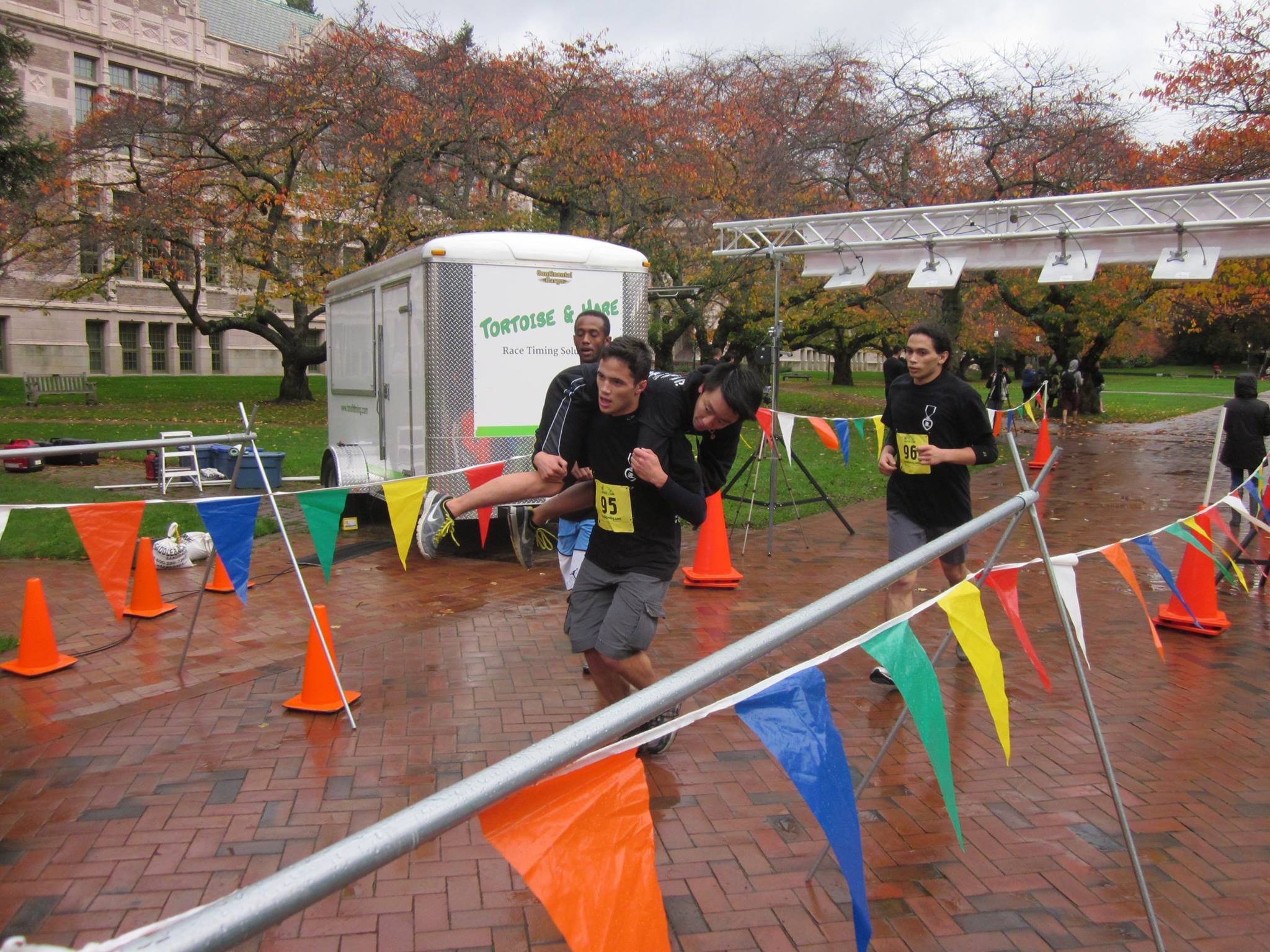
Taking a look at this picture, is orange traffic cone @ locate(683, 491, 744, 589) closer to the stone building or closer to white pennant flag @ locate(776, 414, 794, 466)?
white pennant flag @ locate(776, 414, 794, 466)

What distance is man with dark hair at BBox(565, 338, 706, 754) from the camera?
3.89 meters

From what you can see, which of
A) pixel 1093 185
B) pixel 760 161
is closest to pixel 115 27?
pixel 760 161

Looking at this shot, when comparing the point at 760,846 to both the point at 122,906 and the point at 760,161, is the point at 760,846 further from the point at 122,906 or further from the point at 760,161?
the point at 760,161

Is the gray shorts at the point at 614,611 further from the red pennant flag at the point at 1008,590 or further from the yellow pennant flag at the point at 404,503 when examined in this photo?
the yellow pennant flag at the point at 404,503

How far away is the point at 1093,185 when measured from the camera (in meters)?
19.6

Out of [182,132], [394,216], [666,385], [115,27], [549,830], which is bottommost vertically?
[549,830]

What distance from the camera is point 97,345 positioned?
47875mm

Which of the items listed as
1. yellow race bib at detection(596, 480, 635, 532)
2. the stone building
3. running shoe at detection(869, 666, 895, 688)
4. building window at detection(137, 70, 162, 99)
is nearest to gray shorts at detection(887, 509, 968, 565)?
running shoe at detection(869, 666, 895, 688)

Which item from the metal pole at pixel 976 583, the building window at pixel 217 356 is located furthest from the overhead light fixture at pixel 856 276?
the building window at pixel 217 356

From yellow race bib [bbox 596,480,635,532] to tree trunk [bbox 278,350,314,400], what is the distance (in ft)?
87.8

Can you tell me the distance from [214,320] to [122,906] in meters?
28.2

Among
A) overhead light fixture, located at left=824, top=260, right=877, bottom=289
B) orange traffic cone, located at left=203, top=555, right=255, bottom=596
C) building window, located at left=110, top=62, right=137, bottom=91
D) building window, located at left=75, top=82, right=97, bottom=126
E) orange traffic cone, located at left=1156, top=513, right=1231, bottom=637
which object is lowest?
orange traffic cone, located at left=203, top=555, right=255, bottom=596

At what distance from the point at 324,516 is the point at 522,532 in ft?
12.4

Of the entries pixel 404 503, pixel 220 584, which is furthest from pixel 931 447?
pixel 220 584
